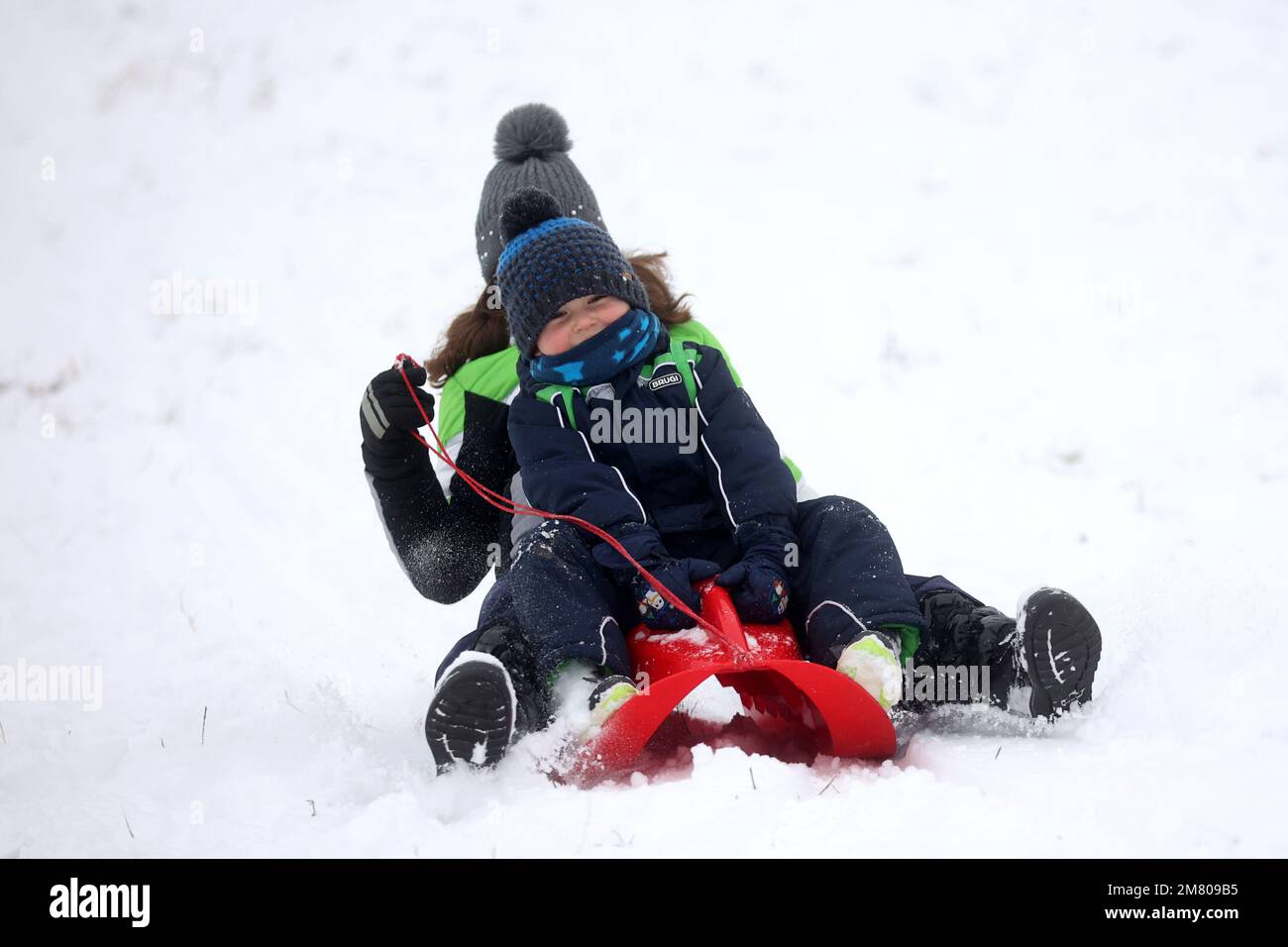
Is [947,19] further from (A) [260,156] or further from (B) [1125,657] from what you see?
(B) [1125,657]

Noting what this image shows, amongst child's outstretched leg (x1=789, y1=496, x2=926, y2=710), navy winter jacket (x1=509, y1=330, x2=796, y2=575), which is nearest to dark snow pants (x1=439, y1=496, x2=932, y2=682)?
child's outstretched leg (x1=789, y1=496, x2=926, y2=710)

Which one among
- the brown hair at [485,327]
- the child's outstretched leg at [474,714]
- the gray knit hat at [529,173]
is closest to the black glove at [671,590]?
the child's outstretched leg at [474,714]

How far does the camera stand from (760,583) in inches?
83.2

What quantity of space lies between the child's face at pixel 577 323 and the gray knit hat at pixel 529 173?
17.2 inches

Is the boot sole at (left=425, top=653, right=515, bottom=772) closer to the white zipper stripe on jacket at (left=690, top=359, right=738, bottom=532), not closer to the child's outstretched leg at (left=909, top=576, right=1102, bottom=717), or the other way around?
the white zipper stripe on jacket at (left=690, top=359, right=738, bottom=532)

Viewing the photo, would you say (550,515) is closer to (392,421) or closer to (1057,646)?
(392,421)

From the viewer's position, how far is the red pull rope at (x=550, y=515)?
1988 mm

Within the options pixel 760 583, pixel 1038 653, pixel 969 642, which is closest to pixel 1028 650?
pixel 1038 653

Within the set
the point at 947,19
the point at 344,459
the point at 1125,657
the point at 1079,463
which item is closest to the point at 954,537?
the point at 1079,463

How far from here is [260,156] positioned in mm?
5484

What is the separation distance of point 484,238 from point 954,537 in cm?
173

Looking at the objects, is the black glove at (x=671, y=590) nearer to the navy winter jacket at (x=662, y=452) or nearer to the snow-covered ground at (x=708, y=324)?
the navy winter jacket at (x=662, y=452)

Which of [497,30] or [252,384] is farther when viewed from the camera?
[497,30]
